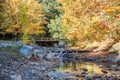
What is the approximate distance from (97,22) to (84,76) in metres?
3.26

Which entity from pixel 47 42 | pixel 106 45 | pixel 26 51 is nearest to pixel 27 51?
pixel 26 51

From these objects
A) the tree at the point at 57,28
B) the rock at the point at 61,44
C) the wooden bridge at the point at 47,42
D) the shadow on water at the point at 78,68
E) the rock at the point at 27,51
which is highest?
the rock at the point at 27,51

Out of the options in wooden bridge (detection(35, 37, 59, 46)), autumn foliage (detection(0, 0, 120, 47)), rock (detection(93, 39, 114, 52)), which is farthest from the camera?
wooden bridge (detection(35, 37, 59, 46))

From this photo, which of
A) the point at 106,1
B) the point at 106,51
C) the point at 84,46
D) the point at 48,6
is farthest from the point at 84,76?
the point at 48,6

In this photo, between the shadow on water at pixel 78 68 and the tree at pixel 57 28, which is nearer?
the shadow on water at pixel 78 68

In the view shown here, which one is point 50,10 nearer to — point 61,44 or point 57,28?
point 57,28

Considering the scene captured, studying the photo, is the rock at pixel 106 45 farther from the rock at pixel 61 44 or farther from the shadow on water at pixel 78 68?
the rock at pixel 61 44

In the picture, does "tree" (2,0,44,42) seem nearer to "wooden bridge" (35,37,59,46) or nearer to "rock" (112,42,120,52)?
"wooden bridge" (35,37,59,46)

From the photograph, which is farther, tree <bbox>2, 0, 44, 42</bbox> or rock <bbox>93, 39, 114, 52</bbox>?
tree <bbox>2, 0, 44, 42</bbox>

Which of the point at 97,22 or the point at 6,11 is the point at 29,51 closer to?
the point at 97,22

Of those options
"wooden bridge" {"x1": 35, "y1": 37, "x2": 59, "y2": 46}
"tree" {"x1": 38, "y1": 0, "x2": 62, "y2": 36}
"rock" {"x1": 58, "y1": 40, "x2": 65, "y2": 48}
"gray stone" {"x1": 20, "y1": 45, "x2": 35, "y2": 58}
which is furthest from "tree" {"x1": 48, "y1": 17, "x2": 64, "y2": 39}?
"gray stone" {"x1": 20, "y1": 45, "x2": 35, "y2": 58}

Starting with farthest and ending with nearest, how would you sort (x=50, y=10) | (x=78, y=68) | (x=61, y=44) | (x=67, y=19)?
1. (x=50, y=10)
2. (x=61, y=44)
3. (x=67, y=19)
4. (x=78, y=68)

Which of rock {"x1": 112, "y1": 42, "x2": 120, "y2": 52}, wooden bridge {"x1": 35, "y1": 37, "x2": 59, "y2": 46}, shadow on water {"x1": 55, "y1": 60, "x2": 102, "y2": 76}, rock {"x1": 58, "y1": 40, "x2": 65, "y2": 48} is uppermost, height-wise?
shadow on water {"x1": 55, "y1": 60, "x2": 102, "y2": 76}

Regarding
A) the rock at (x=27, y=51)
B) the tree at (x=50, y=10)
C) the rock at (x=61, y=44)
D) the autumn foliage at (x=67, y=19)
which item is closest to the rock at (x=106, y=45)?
the autumn foliage at (x=67, y=19)
